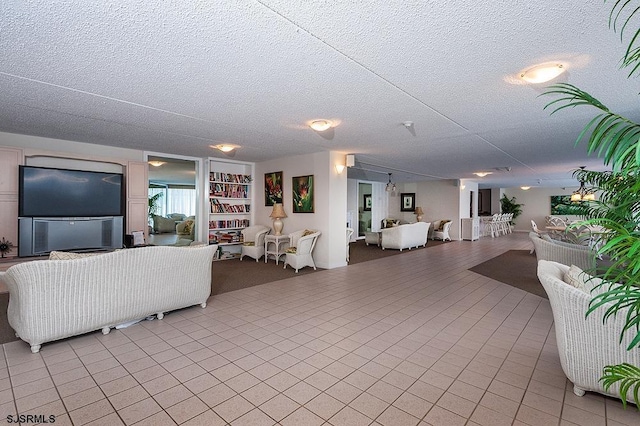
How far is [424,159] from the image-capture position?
756 cm

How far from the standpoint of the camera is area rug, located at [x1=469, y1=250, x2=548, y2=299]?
528 centimetres

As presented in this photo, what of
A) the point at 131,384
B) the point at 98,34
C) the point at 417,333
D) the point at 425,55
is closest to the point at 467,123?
the point at 425,55

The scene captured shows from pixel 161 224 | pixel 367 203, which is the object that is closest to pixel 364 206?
pixel 367 203

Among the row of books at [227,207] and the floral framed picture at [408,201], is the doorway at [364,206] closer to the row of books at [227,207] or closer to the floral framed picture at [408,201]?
the floral framed picture at [408,201]

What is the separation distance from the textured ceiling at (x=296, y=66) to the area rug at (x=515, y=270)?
97.7 inches

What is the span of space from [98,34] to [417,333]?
370 cm

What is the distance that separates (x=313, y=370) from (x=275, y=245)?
197 inches

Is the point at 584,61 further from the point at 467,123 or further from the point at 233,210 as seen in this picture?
the point at 233,210

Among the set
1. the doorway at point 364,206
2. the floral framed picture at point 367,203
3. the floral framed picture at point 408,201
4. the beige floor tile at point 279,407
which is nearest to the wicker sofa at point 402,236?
the doorway at point 364,206

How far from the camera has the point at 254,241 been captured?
25.5 feet

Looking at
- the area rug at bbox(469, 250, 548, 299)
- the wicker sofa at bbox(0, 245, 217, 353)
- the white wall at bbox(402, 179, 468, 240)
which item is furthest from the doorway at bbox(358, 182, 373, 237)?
the wicker sofa at bbox(0, 245, 217, 353)

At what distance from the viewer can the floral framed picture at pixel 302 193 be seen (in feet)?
22.7

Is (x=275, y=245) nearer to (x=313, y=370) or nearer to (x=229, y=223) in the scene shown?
(x=229, y=223)

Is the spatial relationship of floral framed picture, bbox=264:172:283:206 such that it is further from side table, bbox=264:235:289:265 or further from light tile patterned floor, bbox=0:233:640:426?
light tile patterned floor, bbox=0:233:640:426
